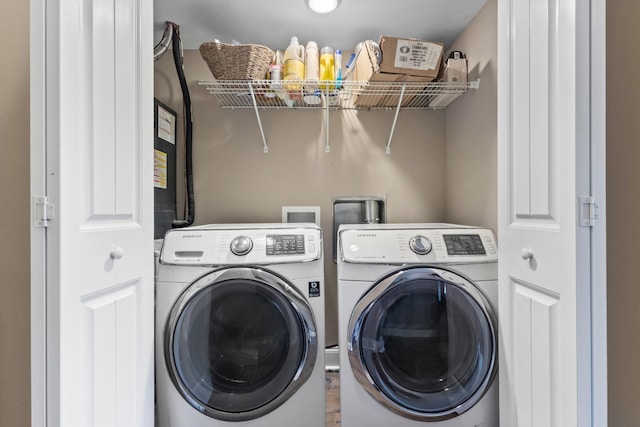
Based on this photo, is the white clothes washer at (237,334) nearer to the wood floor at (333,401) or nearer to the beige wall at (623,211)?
the wood floor at (333,401)

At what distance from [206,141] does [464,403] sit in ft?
6.46

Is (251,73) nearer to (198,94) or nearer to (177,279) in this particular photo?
(198,94)

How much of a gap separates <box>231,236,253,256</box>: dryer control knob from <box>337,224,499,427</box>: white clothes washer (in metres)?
0.40

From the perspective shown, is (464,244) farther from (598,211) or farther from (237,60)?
(237,60)

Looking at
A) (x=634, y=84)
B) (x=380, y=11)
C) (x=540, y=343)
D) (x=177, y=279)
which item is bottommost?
(x=540, y=343)

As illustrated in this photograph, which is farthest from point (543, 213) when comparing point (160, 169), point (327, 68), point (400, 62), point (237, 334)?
point (160, 169)

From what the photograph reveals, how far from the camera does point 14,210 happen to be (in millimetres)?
812

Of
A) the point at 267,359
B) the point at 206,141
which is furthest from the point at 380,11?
the point at 267,359

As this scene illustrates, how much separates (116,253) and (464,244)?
1285 mm

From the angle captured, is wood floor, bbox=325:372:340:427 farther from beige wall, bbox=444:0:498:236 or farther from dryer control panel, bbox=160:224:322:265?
beige wall, bbox=444:0:498:236

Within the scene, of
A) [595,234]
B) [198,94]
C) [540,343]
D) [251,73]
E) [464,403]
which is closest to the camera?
[595,234]

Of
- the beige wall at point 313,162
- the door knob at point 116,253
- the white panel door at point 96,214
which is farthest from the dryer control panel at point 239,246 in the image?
the beige wall at point 313,162

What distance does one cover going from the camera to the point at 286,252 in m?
1.23

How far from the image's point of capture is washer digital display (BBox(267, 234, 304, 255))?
48.5 inches
